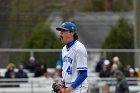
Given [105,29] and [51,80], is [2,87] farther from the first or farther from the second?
[105,29]

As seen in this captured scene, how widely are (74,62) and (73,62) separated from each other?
16 millimetres

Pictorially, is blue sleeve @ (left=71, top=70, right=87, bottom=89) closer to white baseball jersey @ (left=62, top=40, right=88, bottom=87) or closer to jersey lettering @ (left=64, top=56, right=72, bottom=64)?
white baseball jersey @ (left=62, top=40, right=88, bottom=87)

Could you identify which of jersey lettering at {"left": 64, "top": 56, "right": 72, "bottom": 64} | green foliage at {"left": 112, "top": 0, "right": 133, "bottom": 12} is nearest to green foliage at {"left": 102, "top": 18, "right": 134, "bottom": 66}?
green foliage at {"left": 112, "top": 0, "right": 133, "bottom": 12}

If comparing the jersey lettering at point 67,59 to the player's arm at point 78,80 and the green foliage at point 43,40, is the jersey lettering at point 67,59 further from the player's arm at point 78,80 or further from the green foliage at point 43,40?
the green foliage at point 43,40

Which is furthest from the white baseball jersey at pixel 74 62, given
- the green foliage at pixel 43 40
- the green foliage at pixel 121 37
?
the green foliage at pixel 121 37

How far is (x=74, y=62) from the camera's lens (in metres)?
10.3

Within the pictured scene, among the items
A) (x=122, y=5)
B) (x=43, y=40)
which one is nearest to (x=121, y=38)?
(x=43, y=40)

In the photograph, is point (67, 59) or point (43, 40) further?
point (43, 40)

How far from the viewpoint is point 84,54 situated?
10219 mm

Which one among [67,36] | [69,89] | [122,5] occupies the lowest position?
[69,89]

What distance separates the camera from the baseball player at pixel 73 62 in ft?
33.3

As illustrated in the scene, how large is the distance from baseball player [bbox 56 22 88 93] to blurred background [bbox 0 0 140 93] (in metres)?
7.75

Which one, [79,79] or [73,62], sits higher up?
[73,62]

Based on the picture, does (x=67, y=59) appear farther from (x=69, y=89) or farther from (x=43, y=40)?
(x=43, y=40)
